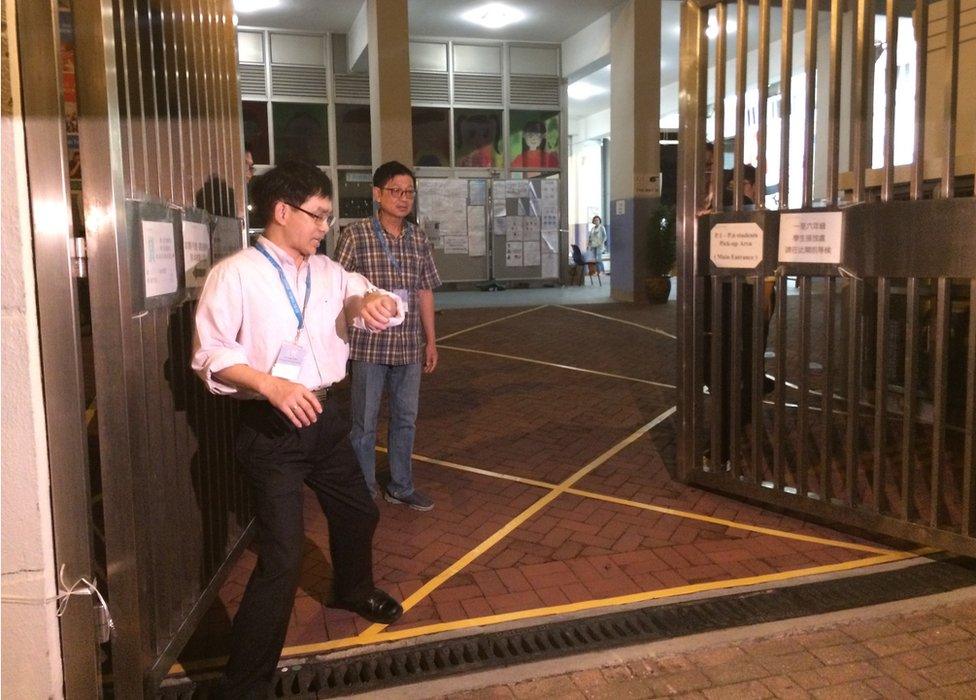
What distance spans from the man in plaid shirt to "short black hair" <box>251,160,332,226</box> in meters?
1.37

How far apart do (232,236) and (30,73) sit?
5.60 ft

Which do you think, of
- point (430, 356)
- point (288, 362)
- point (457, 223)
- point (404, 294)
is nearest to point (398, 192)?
point (404, 294)

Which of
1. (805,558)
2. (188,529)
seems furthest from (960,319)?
(188,529)

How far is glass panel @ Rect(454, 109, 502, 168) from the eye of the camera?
18562 mm

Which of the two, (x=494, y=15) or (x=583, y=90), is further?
(x=583, y=90)

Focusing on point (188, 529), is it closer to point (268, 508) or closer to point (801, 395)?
point (268, 508)

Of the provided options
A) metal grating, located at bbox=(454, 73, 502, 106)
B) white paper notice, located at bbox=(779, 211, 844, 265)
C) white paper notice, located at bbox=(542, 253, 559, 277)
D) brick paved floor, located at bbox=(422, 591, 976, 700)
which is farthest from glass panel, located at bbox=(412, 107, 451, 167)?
brick paved floor, located at bbox=(422, 591, 976, 700)

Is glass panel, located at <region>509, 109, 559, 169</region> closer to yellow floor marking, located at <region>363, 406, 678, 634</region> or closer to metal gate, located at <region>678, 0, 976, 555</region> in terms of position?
yellow floor marking, located at <region>363, 406, 678, 634</region>

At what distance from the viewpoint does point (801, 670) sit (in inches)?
119

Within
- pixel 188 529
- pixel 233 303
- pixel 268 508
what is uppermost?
pixel 233 303

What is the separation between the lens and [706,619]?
3.43 metres

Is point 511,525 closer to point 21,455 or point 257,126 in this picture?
point 21,455

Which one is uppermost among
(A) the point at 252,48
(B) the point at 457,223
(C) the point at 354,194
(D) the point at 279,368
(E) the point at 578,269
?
(A) the point at 252,48

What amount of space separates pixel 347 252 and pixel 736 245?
2095mm
